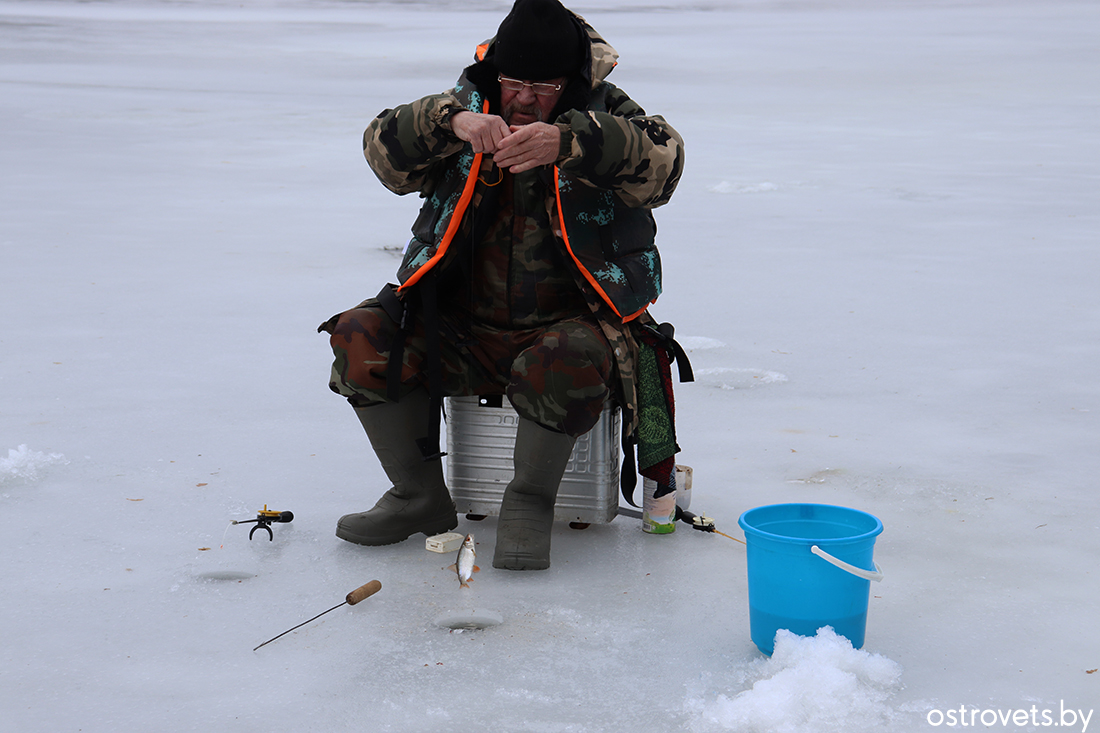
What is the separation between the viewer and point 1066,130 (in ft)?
39.3

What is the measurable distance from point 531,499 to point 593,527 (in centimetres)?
29

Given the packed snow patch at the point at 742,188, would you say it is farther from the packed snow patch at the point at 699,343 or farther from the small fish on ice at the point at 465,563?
the small fish on ice at the point at 465,563

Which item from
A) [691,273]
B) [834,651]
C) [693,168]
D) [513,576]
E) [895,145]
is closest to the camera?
[834,651]

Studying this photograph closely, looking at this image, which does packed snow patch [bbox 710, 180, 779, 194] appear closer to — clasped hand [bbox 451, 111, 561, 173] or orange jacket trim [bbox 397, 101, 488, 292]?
orange jacket trim [bbox 397, 101, 488, 292]

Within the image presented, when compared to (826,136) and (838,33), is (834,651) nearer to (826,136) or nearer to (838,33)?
(826,136)

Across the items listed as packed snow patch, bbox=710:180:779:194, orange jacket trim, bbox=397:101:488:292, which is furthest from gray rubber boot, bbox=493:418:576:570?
packed snow patch, bbox=710:180:779:194

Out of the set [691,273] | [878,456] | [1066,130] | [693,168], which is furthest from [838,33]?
[878,456]

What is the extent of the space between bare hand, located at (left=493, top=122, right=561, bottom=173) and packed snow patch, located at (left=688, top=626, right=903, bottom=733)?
113 centimetres

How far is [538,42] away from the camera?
9.26ft

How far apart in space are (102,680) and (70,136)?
1044 cm

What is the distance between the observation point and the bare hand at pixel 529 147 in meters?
2.66

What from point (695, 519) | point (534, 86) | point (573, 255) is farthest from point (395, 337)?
point (695, 519)

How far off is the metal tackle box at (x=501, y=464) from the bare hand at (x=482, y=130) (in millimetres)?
679

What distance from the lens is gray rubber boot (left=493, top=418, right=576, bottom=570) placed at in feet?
9.30
